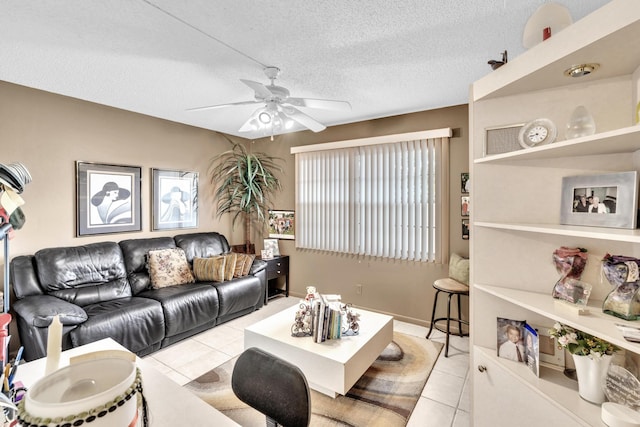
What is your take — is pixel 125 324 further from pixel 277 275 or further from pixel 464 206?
pixel 464 206

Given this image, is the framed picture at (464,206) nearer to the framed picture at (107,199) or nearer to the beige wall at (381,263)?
the beige wall at (381,263)

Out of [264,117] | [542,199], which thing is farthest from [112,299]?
[542,199]

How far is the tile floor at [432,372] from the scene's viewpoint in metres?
2.07

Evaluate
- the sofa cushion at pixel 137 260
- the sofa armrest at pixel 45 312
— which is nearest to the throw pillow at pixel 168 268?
the sofa cushion at pixel 137 260

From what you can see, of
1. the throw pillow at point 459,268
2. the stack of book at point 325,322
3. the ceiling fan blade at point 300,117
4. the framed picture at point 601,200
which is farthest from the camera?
the throw pillow at point 459,268

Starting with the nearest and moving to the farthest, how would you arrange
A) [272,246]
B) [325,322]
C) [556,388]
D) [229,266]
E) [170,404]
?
1. [170,404]
2. [556,388]
3. [325,322]
4. [229,266]
5. [272,246]

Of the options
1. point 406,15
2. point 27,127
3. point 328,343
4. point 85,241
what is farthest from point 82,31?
point 328,343

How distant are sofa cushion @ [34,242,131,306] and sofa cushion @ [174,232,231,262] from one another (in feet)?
2.41

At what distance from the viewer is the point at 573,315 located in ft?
4.10

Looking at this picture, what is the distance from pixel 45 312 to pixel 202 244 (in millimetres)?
1932

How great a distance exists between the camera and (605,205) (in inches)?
49.7

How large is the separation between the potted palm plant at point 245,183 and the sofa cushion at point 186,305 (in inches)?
60.6

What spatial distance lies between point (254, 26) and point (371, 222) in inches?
105

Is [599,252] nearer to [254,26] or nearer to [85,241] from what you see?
[254,26]
